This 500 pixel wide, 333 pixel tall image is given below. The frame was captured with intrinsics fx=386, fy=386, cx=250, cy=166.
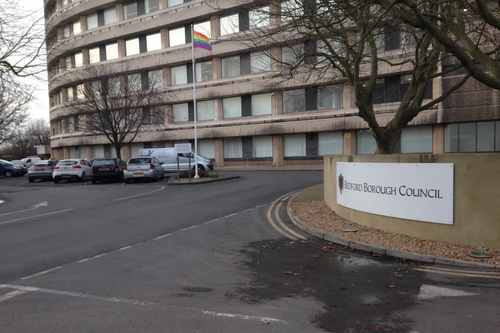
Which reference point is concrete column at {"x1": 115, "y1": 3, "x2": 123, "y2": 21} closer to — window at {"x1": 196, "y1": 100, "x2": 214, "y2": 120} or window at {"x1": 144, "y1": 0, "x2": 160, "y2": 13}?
window at {"x1": 144, "y1": 0, "x2": 160, "y2": 13}

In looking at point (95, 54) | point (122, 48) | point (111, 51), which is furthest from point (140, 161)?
point (95, 54)

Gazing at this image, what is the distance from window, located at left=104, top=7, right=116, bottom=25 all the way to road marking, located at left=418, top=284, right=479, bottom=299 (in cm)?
4422

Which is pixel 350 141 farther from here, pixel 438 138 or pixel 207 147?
pixel 207 147

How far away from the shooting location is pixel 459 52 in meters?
7.34

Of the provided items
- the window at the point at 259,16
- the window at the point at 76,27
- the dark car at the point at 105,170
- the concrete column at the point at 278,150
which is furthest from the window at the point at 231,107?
the window at the point at 76,27

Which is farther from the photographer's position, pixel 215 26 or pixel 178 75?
pixel 178 75

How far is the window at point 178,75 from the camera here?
3816 cm

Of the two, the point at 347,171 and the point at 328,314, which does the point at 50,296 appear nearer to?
the point at 328,314

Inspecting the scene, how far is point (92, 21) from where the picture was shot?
4394 centimetres

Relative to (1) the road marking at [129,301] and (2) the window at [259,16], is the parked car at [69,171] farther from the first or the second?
(1) the road marking at [129,301]

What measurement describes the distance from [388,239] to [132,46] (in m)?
39.3

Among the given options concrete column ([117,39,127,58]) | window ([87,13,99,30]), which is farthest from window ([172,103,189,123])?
window ([87,13,99,30])

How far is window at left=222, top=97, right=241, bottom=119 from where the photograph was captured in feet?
117

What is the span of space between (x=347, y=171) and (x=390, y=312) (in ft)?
17.7
